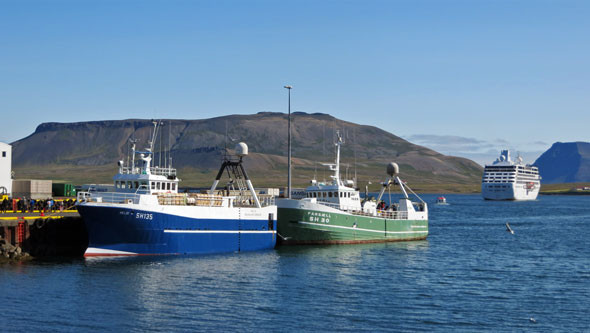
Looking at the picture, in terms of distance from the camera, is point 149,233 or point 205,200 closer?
point 149,233

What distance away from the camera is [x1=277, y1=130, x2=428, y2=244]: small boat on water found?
6325 centimetres

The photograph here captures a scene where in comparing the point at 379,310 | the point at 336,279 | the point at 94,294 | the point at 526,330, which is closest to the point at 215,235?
the point at 336,279

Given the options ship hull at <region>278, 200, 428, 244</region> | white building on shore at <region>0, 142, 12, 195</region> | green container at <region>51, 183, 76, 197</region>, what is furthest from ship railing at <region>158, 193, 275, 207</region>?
green container at <region>51, 183, 76, 197</region>

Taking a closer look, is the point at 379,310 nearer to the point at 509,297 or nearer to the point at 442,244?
the point at 509,297

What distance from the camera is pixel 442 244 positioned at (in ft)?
246

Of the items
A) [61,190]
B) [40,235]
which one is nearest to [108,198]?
[40,235]

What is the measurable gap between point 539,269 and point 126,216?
107 ft

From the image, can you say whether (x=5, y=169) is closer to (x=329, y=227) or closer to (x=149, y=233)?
(x=149, y=233)

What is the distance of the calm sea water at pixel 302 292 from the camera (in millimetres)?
34875

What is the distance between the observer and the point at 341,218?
6588 centimetres

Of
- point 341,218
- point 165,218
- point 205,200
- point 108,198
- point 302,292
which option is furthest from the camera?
point 341,218

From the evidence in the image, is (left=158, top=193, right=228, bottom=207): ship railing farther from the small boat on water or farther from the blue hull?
the small boat on water

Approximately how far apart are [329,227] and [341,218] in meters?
1.85

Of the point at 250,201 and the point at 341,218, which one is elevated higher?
the point at 250,201
